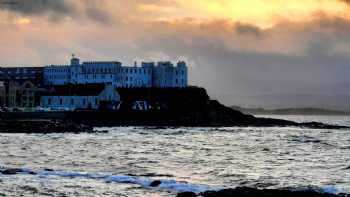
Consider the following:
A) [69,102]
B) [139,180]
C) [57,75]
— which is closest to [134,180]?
[139,180]

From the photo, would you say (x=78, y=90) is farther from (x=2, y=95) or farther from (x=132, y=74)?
(x=132, y=74)

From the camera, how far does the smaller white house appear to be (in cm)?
15525

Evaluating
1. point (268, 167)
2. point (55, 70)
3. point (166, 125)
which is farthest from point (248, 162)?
point (55, 70)

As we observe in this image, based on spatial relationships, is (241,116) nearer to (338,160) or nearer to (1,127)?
(1,127)

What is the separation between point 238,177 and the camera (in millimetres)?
40250

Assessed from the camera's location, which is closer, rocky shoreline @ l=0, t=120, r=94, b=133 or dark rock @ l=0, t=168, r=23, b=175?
dark rock @ l=0, t=168, r=23, b=175

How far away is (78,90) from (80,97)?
171 inches

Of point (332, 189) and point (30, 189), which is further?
point (332, 189)

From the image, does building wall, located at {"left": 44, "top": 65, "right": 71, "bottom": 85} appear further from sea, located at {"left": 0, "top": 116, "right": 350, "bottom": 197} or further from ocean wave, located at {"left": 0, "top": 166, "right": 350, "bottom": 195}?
ocean wave, located at {"left": 0, "top": 166, "right": 350, "bottom": 195}

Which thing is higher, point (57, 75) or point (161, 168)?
point (57, 75)

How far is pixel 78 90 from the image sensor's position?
161 meters

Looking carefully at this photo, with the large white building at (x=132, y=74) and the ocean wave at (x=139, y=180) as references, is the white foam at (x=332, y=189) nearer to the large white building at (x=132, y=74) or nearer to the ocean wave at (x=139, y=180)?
the ocean wave at (x=139, y=180)

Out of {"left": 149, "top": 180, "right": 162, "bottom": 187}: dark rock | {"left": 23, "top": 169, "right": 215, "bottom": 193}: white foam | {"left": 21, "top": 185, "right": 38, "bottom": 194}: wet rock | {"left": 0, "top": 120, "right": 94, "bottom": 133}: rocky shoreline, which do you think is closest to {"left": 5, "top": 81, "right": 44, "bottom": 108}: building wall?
{"left": 0, "top": 120, "right": 94, "bottom": 133}: rocky shoreline

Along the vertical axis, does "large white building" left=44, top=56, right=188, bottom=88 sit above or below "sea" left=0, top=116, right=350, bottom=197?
above
